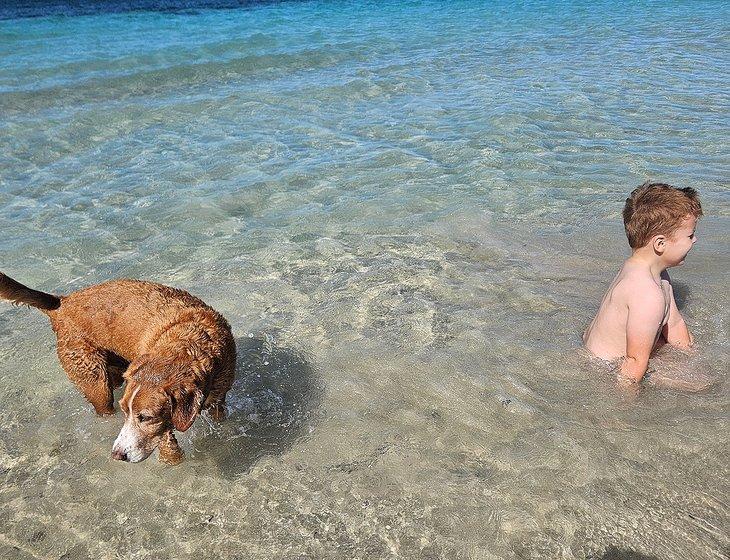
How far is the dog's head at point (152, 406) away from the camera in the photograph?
3.43 meters

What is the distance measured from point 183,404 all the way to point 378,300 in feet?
8.79

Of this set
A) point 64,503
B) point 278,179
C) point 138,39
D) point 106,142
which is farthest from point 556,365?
point 138,39

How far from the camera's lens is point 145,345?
4004 mm

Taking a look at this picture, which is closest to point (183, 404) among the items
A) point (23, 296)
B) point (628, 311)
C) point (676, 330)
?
point (23, 296)

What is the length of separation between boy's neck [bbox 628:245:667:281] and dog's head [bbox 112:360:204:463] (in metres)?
3.08

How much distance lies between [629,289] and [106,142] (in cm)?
832

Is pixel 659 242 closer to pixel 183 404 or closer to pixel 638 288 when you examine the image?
pixel 638 288

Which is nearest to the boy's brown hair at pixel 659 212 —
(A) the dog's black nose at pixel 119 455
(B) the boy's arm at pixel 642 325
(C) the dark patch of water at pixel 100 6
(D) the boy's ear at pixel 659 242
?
(D) the boy's ear at pixel 659 242

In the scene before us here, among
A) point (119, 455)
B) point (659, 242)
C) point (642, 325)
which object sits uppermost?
point (659, 242)

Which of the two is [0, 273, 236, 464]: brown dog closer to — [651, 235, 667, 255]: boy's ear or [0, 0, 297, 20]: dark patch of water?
[651, 235, 667, 255]: boy's ear

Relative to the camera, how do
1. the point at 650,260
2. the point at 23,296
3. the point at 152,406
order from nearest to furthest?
the point at 152,406 < the point at 23,296 < the point at 650,260

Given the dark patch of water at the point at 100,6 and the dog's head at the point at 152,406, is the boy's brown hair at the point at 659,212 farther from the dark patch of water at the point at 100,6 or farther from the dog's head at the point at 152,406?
the dark patch of water at the point at 100,6

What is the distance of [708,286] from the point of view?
19.2 ft

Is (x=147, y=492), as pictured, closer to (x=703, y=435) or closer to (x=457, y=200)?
(x=703, y=435)
